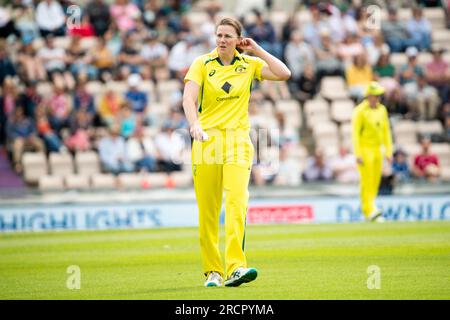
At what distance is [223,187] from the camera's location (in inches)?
426

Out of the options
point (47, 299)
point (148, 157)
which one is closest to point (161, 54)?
point (148, 157)

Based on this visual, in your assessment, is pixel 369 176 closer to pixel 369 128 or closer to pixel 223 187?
pixel 369 128

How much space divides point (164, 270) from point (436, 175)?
11825mm

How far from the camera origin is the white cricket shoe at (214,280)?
10813mm

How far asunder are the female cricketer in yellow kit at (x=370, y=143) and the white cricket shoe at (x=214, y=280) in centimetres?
916

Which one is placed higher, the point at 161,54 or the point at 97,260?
the point at 161,54

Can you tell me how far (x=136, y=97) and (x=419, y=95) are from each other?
6310mm

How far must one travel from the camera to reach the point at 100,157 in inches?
896

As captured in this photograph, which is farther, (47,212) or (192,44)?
(192,44)

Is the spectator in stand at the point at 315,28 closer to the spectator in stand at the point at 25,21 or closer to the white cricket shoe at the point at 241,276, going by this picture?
the spectator in stand at the point at 25,21

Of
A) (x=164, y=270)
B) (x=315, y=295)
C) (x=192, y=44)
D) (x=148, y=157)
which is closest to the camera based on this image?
(x=315, y=295)

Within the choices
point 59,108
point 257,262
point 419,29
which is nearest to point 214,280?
point 257,262

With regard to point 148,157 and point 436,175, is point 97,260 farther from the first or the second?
point 436,175

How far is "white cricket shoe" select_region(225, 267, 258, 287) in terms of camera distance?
10367mm
